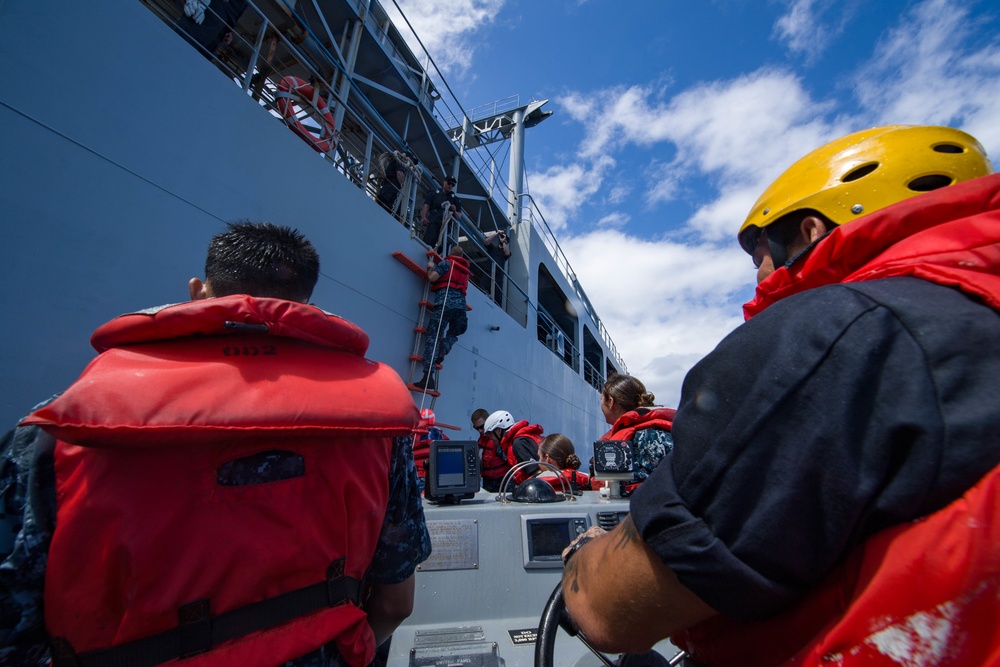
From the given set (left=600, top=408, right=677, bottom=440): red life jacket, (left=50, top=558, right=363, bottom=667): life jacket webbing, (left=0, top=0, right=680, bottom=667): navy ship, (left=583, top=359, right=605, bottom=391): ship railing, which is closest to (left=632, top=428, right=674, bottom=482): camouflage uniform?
(left=600, top=408, right=677, bottom=440): red life jacket

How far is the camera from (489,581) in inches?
75.7

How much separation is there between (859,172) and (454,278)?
546 cm

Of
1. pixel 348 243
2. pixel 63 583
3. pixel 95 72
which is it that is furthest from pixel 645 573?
pixel 348 243

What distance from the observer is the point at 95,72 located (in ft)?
9.68

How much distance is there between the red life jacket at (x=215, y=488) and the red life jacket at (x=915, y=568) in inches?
29.9

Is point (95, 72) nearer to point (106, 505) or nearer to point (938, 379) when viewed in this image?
point (106, 505)

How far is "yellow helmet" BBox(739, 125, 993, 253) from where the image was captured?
0.95 metres

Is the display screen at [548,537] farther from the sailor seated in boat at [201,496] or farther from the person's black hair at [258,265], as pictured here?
the person's black hair at [258,265]

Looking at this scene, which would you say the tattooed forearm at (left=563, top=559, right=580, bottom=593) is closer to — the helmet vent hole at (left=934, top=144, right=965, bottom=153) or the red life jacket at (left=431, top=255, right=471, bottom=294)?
the helmet vent hole at (left=934, top=144, right=965, bottom=153)

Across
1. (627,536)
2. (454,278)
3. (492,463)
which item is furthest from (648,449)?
(454,278)

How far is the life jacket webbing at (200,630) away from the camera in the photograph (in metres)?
0.77

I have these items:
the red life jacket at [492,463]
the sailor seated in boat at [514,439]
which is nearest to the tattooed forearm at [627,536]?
the sailor seated in boat at [514,439]

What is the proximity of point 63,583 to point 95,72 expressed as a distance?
3.62m

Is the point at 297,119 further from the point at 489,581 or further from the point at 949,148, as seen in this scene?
the point at 949,148
